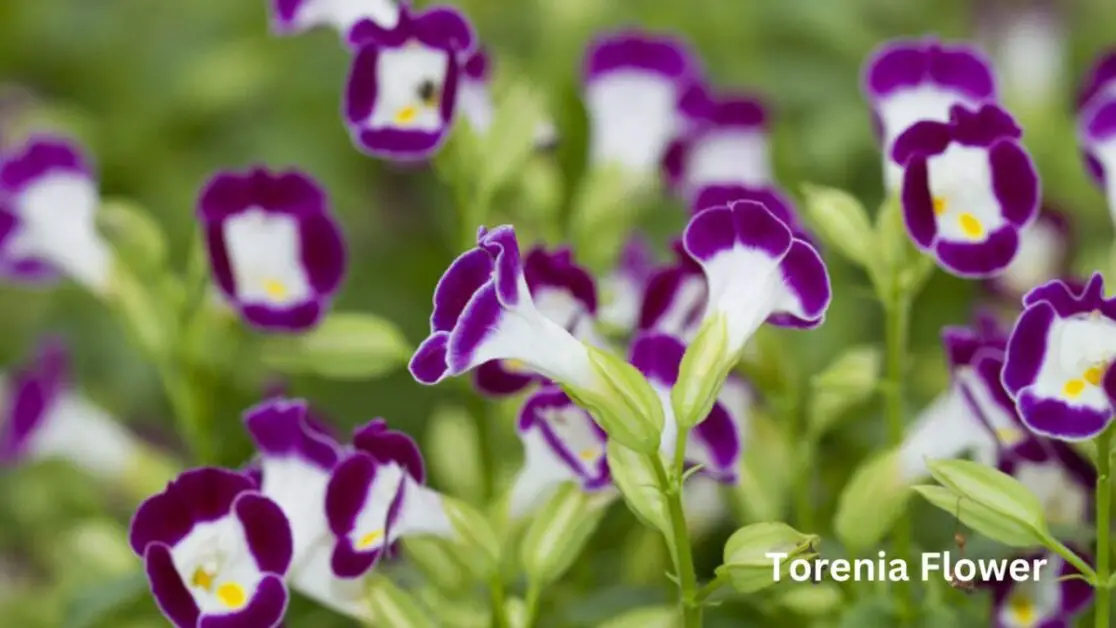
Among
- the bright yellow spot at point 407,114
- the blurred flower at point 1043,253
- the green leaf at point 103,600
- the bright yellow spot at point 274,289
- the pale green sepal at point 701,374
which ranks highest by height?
the blurred flower at point 1043,253

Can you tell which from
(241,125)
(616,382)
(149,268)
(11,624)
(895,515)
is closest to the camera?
(616,382)

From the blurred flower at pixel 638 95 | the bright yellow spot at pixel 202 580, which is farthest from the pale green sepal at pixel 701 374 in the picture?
the blurred flower at pixel 638 95

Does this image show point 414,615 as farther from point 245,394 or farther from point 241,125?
point 241,125

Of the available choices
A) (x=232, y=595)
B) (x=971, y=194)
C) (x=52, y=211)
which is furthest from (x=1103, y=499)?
(x=52, y=211)

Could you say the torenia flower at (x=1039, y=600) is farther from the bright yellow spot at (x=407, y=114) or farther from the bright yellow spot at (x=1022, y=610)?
the bright yellow spot at (x=407, y=114)

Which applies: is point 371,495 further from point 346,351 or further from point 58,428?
point 58,428

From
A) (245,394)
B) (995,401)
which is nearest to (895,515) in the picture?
(995,401)
